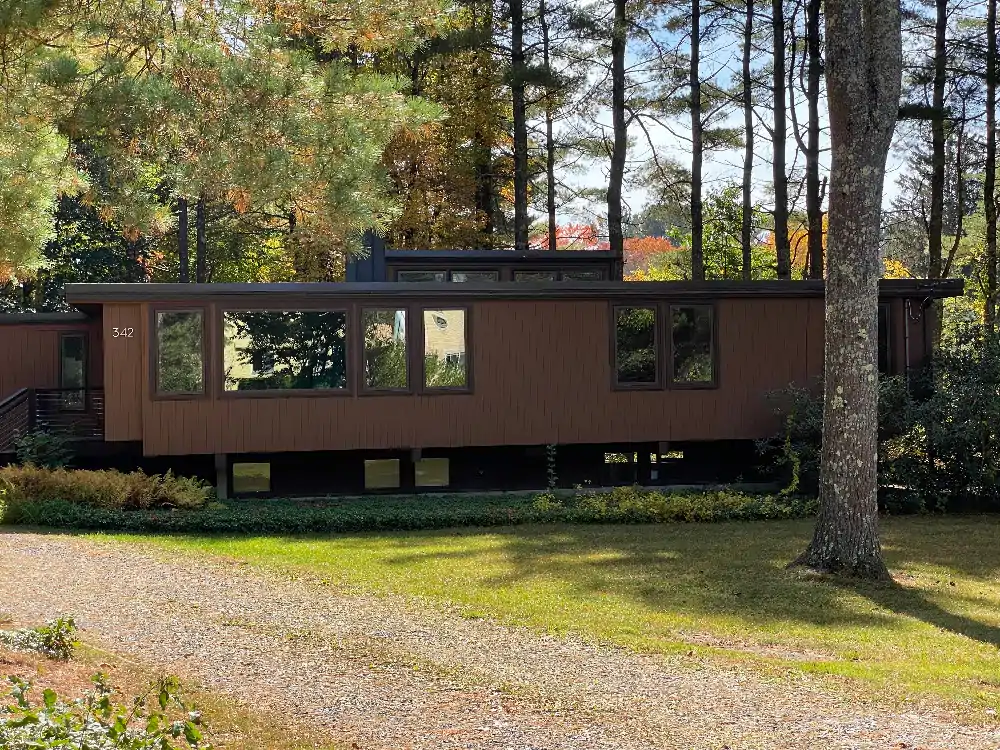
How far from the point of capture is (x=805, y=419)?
13906 millimetres

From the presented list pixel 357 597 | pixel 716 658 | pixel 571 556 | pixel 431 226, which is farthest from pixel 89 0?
pixel 431 226

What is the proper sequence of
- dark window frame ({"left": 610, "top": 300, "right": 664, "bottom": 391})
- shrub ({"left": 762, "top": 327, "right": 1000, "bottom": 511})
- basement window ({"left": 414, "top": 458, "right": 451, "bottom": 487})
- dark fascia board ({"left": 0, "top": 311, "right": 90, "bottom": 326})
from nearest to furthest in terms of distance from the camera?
shrub ({"left": 762, "top": 327, "right": 1000, "bottom": 511}) → dark window frame ({"left": 610, "top": 300, "right": 664, "bottom": 391}) → basement window ({"left": 414, "top": 458, "right": 451, "bottom": 487}) → dark fascia board ({"left": 0, "top": 311, "right": 90, "bottom": 326})

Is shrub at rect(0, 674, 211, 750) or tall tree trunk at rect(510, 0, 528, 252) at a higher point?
tall tree trunk at rect(510, 0, 528, 252)

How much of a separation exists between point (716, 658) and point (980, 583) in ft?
13.0

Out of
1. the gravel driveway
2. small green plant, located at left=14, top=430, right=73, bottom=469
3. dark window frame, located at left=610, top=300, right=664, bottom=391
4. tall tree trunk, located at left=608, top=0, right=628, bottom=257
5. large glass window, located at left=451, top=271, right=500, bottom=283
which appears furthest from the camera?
tall tree trunk, located at left=608, top=0, right=628, bottom=257

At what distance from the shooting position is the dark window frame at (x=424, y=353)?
45.8 ft

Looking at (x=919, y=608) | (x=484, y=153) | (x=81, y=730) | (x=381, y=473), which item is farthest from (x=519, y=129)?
(x=81, y=730)

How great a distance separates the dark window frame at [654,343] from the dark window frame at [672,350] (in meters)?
0.09

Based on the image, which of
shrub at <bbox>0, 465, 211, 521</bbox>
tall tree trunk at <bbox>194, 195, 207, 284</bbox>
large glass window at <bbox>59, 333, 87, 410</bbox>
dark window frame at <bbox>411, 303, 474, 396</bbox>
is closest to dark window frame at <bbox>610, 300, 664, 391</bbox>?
dark window frame at <bbox>411, 303, 474, 396</bbox>

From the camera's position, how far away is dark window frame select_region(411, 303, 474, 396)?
45.8ft

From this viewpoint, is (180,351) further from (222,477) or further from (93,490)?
(93,490)

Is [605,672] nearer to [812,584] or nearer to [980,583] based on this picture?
[812,584]

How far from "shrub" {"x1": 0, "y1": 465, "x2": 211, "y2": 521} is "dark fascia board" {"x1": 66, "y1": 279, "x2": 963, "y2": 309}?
2078mm

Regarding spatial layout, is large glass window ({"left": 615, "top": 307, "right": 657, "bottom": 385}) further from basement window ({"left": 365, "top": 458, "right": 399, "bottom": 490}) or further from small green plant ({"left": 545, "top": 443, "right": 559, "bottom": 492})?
basement window ({"left": 365, "top": 458, "right": 399, "bottom": 490})
